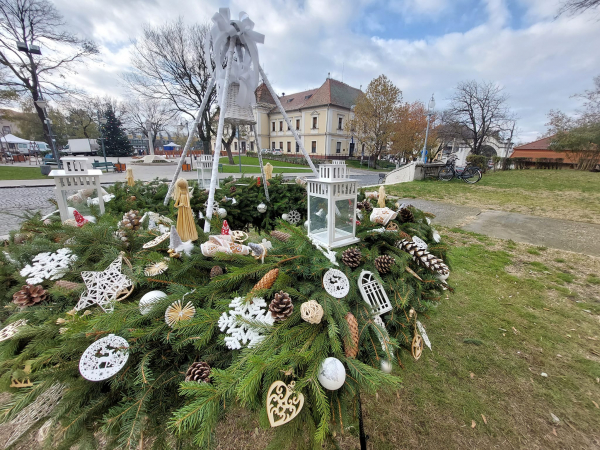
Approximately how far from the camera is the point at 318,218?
5.10 ft

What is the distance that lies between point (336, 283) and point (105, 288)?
1.00m

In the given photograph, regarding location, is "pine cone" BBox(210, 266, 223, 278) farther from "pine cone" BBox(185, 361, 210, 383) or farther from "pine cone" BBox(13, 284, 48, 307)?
"pine cone" BBox(13, 284, 48, 307)

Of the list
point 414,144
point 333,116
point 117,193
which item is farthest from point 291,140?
point 117,193

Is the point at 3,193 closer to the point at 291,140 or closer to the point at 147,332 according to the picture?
the point at 147,332

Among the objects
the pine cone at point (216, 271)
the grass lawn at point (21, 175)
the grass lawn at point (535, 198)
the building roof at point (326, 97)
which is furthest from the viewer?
the building roof at point (326, 97)

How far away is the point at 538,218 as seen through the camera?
604 centimetres

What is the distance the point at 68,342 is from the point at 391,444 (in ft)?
6.10

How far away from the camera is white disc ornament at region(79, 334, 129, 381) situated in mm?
792

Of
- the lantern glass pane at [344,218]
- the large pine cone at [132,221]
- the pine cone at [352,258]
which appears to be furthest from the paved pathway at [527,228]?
the large pine cone at [132,221]

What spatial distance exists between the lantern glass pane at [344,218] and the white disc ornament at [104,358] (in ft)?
3.60

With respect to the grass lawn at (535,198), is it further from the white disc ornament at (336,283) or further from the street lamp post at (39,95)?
the street lamp post at (39,95)

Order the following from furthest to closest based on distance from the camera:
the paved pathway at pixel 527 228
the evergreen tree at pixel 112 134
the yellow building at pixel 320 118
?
the evergreen tree at pixel 112 134
the yellow building at pixel 320 118
the paved pathway at pixel 527 228

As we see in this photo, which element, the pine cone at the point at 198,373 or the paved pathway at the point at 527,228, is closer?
the pine cone at the point at 198,373

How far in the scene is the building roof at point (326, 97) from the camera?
1112 inches
